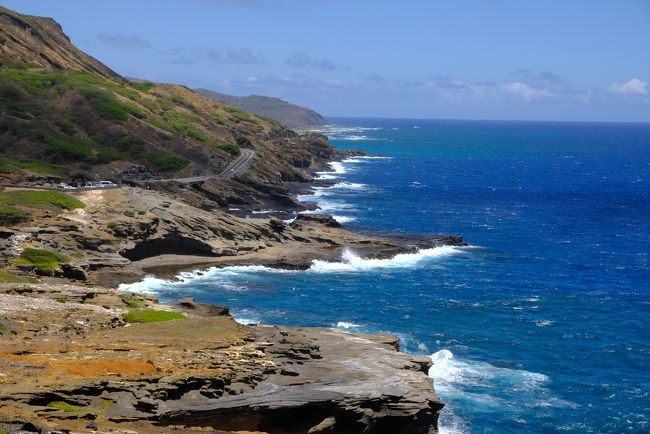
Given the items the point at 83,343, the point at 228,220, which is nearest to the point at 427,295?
the point at 228,220

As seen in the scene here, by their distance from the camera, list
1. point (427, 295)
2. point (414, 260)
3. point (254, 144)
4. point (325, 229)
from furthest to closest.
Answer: point (254, 144) → point (325, 229) → point (414, 260) → point (427, 295)

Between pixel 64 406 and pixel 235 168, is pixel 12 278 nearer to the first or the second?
pixel 64 406

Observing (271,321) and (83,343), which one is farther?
(271,321)

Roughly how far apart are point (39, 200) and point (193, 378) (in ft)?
182

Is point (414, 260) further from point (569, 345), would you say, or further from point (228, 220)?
point (569, 345)

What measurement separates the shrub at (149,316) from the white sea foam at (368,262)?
36603mm

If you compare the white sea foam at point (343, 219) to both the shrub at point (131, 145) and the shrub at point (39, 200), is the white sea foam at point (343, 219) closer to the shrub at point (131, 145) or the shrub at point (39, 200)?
the shrub at point (131, 145)

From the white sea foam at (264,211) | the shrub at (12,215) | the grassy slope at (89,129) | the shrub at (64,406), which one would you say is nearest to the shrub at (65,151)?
the grassy slope at (89,129)

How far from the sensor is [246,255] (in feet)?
283

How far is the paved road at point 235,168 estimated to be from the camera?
121 metres

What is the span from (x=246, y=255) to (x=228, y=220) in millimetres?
7328

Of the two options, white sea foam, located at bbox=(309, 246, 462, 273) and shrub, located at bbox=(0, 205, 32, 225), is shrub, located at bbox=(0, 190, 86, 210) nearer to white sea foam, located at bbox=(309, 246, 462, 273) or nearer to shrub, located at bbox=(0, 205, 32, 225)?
shrub, located at bbox=(0, 205, 32, 225)

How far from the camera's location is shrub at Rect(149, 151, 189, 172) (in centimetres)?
12712

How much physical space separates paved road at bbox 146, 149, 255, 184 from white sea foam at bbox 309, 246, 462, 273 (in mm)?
38731
